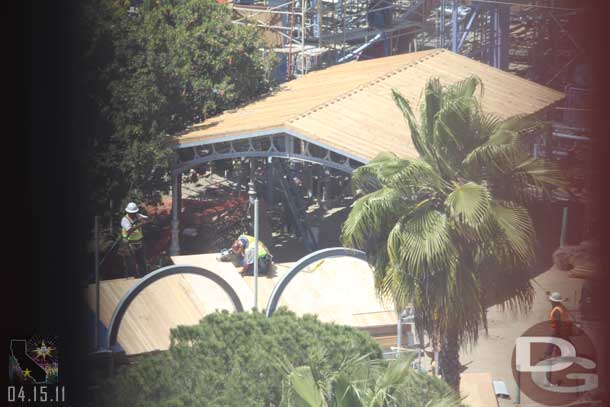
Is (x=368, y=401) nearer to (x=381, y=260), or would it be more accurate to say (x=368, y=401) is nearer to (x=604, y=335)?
(x=381, y=260)

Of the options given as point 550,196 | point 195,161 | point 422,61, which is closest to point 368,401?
point 550,196

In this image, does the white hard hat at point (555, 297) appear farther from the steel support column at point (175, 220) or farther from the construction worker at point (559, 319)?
the steel support column at point (175, 220)

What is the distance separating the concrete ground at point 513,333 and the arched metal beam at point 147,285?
206 cm

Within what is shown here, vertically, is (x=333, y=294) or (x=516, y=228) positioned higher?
(x=516, y=228)

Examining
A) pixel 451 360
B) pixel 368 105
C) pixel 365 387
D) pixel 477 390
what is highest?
pixel 368 105

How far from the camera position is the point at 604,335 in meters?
8.62

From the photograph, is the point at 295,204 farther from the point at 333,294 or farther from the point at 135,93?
the point at 135,93

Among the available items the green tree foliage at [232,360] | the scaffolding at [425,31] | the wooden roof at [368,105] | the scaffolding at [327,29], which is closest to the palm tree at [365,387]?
the green tree foliage at [232,360]

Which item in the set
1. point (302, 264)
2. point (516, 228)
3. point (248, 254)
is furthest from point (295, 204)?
point (516, 228)

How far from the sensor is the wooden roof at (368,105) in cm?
870

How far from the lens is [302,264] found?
868 cm

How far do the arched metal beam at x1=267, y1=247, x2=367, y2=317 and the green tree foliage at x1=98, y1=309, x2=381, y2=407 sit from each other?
47 cm

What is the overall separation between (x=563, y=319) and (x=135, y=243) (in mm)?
3723

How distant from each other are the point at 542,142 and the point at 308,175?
2.34 metres
